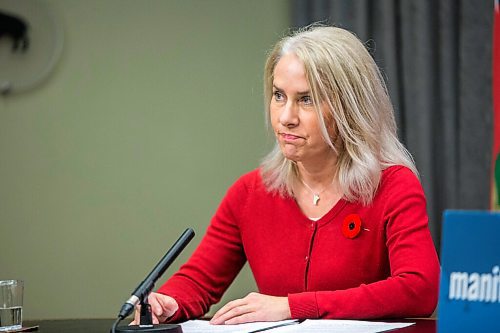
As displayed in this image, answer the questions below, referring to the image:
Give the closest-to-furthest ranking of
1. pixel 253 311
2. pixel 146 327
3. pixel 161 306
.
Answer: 1. pixel 146 327
2. pixel 253 311
3. pixel 161 306

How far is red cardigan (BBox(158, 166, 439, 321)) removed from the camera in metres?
1.91

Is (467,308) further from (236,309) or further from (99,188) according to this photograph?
(99,188)

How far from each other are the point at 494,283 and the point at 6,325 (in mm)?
1044

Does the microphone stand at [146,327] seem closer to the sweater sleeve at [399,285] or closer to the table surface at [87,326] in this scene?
the table surface at [87,326]

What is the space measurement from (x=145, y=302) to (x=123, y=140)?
7.14ft

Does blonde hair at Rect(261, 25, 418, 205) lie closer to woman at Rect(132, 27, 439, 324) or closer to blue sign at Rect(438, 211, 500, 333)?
woman at Rect(132, 27, 439, 324)

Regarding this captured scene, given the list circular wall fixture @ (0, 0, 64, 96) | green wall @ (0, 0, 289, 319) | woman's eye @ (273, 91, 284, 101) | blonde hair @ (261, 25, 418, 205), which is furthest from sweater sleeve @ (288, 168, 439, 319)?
circular wall fixture @ (0, 0, 64, 96)

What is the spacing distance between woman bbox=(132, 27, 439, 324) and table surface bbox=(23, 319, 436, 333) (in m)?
0.14

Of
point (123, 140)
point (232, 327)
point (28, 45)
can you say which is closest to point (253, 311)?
point (232, 327)

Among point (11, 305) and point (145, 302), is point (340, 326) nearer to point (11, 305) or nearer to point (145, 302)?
point (145, 302)

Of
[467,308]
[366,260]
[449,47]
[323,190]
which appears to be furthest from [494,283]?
[449,47]

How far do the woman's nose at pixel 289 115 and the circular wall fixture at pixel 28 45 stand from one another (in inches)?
72.5

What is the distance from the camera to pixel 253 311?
1.84m

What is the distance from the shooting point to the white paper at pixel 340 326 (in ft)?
5.49
